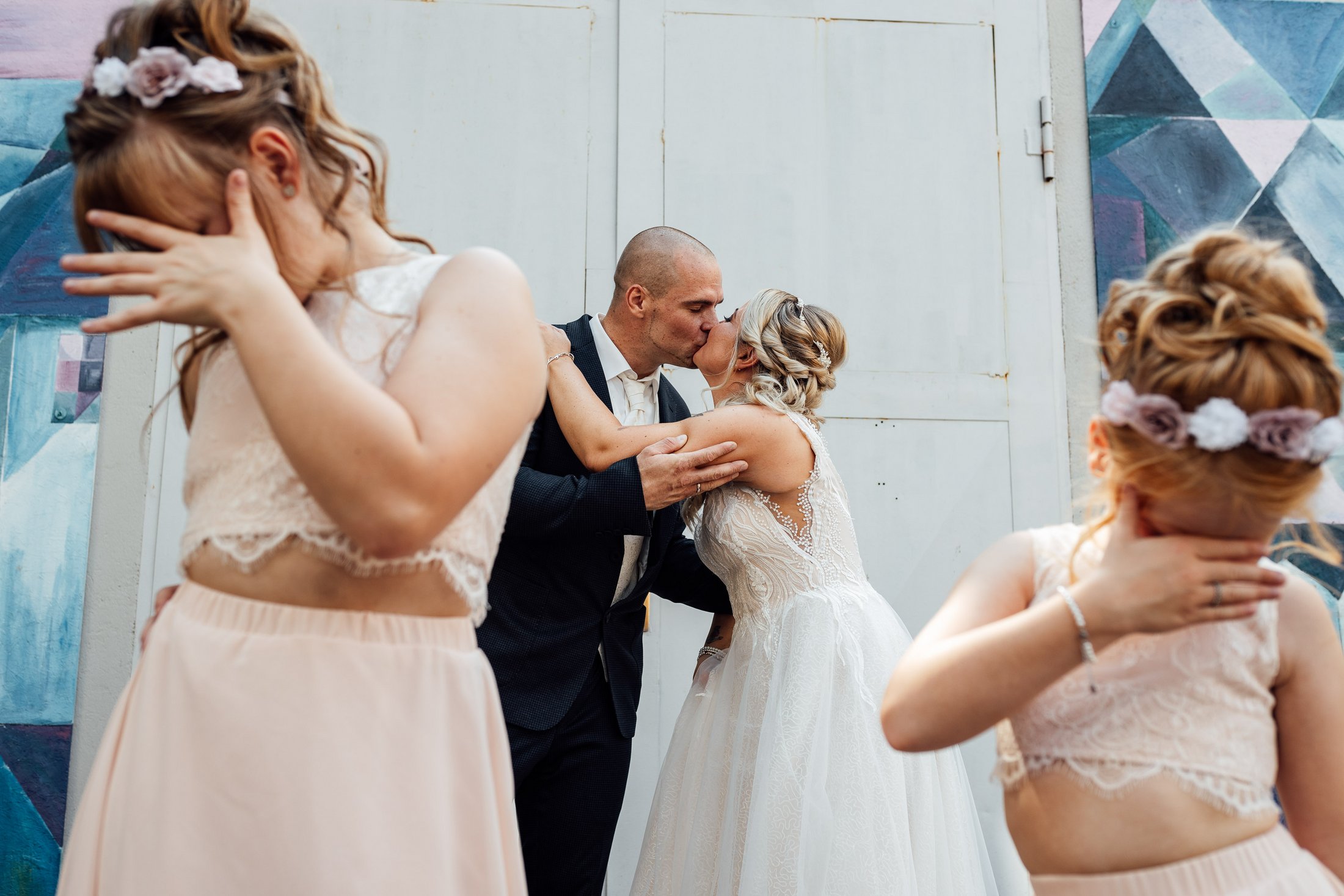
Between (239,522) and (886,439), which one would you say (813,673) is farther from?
(239,522)

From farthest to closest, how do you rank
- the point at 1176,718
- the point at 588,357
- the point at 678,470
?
the point at 588,357 < the point at 678,470 < the point at 1176,718

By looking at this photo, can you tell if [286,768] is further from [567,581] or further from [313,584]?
[567,581]

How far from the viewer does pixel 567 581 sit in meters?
2.80

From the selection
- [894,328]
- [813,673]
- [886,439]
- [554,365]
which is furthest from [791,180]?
[813,673]

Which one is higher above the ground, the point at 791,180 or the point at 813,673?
the point at 791,180

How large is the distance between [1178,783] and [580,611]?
1.76 meters

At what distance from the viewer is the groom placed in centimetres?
267

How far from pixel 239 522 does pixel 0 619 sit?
2885mm

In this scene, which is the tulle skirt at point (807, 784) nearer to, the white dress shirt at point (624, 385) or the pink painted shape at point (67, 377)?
the white dress shirt at point (624, 385)

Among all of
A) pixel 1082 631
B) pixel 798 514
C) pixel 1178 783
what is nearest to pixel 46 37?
pixel 798 514

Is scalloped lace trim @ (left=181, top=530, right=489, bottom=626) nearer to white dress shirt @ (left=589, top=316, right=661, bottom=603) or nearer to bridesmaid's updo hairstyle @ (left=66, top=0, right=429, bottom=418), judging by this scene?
bridesmaid's updo hairstyle @ (left=66, top=0, right=429, bottom=418)

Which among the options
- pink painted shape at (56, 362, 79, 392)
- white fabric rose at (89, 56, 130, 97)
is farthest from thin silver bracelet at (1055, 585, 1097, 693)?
pink painted shape at (56, 362, 79, 392)

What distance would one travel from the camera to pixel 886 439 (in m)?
3.78

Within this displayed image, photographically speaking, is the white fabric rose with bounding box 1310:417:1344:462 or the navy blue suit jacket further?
the navy blue suit jacket
